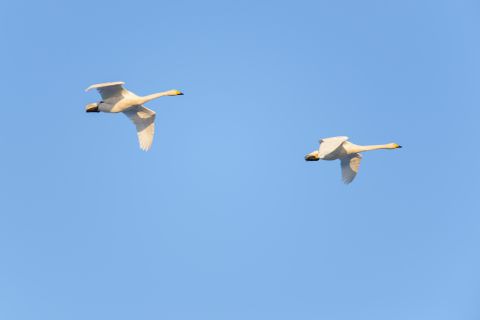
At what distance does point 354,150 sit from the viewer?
369ft

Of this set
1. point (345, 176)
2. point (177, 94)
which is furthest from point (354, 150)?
point (177, 94)

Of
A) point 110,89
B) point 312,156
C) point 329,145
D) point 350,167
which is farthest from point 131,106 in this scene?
point 350,167

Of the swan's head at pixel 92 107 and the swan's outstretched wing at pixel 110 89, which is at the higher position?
the swan's outstretched wing at pixel 110 89

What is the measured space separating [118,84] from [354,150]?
20.2m

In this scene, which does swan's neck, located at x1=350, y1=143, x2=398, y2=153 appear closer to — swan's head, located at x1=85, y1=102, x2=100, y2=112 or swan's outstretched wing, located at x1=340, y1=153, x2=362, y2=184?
swan's outstretched wing, located at x1=340, y1=153, x2=362, y2=184

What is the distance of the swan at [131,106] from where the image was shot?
108m

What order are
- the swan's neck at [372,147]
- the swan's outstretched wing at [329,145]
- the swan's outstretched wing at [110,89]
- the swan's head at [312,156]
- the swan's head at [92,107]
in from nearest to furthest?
the swan's outstretched wing at [110,89]
the swan's outstretched wing at [329,145]
the swan's head at [92,107]
the swan's neck at [372,147]
the swan's head at [312,156]

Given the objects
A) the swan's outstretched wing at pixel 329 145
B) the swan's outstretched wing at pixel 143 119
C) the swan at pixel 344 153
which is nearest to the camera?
the swan's outstretched wing at pixel 329 145

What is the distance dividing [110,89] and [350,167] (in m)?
21.3

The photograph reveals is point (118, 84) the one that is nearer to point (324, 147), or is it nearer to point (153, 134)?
point (153, 134)

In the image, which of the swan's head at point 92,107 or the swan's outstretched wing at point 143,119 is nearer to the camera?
the swan's head at point 92,107

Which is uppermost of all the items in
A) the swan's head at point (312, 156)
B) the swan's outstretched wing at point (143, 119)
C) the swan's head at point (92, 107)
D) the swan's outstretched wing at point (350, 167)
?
the swan's head at point (92, 107)

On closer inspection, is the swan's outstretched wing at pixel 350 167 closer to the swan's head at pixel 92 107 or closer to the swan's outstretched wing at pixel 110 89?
the swan's outstretched wing at pixel 110 89

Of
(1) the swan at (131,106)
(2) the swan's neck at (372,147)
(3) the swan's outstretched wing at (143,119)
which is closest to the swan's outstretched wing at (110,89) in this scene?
(1) the swan at (131,106)
